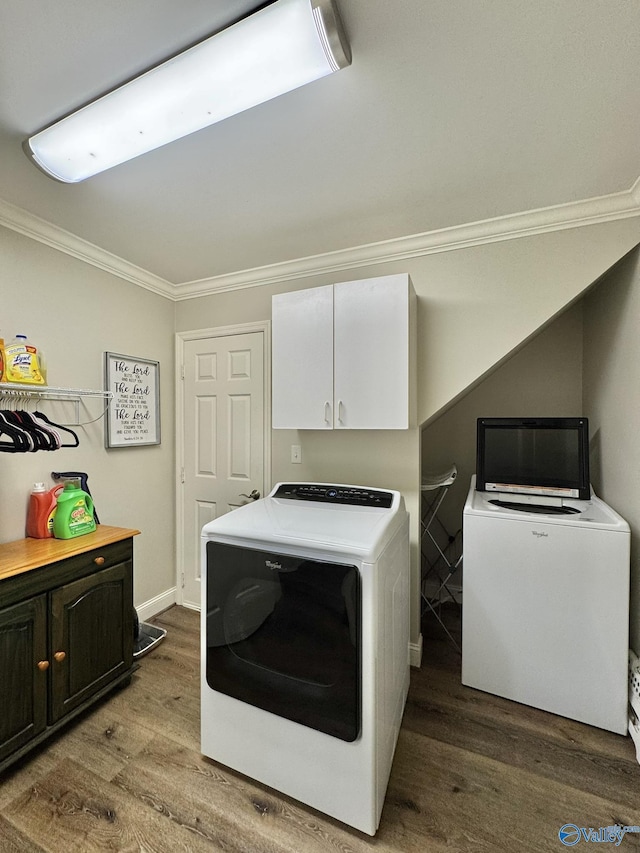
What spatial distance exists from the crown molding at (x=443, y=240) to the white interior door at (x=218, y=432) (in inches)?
16.4

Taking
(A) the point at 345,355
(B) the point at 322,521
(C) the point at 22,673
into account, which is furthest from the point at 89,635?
(A) the point at 345,355

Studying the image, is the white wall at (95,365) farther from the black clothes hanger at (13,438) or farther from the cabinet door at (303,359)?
the cabinet door at (303,359)

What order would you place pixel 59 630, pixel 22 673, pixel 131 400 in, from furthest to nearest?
pixel 131 400 < pixel 59 630 < pixel 22 673

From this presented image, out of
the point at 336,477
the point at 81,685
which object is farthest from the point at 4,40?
the point at 81,685

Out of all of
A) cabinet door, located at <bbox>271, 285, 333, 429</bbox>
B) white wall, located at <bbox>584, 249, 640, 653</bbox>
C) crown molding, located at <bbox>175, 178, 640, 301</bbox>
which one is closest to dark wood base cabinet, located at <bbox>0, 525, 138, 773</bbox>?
cabinet door, located at <bbox>271, 285, 333, 429</bbox>

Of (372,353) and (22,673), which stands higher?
(372,353)

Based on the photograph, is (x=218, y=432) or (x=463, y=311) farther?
(x=218, y=432)

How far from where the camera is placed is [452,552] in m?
2.98

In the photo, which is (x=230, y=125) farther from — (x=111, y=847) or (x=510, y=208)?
(x=111, y=847)

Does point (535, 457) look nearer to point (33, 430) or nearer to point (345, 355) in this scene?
point (345, 355)

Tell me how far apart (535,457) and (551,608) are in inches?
31.9

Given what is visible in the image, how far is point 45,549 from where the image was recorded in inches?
67.9

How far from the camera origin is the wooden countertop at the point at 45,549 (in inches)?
60.4


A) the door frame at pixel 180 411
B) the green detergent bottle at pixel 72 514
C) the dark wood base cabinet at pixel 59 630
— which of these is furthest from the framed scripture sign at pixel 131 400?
the dark wood base cabinet at pixel 59 630
